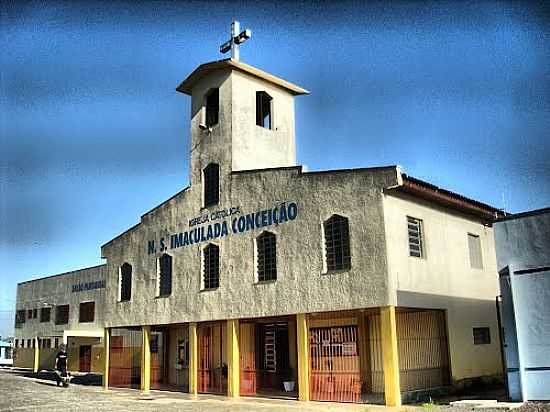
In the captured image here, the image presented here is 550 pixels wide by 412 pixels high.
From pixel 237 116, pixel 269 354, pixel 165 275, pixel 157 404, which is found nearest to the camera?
pixel 157 404

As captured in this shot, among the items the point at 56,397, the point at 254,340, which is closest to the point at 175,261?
the point at 254,340

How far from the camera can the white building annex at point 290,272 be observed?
1725 cm

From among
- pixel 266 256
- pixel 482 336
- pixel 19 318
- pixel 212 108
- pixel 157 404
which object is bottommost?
pixel 157 404

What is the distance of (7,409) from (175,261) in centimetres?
797

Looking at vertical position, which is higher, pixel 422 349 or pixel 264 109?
pixel 264 109

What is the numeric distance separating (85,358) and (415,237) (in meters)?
29.3

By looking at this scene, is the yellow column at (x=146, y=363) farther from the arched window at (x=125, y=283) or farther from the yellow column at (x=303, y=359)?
the yellow column at (x=303, y=359)

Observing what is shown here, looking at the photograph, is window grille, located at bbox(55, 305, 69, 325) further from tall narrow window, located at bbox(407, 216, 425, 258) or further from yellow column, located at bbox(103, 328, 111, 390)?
tall narrow window, located at bbox(407, 216, 425, 258)

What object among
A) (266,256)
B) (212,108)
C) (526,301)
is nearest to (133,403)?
(266,256)

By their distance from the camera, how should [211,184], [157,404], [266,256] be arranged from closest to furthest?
[157,404] < [266,256] < [211,184]

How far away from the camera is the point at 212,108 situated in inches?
933

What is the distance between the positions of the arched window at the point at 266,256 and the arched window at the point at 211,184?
2852 mm

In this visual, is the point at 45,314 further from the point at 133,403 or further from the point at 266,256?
the point at 266,256

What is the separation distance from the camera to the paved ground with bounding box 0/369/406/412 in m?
16.5
